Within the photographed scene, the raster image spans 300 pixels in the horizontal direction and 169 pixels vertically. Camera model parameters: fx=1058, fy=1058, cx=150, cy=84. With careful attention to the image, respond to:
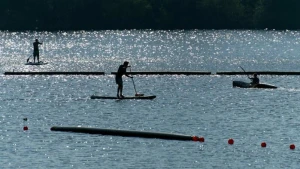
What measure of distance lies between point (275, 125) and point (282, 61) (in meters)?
58.3

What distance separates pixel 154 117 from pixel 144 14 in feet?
449

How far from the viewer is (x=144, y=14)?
629ft

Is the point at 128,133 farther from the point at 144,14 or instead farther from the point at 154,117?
the point at 144,14

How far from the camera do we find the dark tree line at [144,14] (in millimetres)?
189875

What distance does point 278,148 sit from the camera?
44.8 meters

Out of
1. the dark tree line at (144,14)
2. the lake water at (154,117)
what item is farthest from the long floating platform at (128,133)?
the dark tree line at (144,14)

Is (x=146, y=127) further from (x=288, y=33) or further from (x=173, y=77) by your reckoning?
(x=288, y=33)

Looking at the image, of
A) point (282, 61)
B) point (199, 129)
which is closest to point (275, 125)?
point (199, 129)

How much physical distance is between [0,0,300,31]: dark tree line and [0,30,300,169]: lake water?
78487mm

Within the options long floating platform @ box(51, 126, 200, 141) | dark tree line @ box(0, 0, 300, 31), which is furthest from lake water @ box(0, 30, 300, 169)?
dark tree line @ box(0, 0, 300, 31)

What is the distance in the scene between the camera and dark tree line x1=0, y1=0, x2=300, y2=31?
190 meters

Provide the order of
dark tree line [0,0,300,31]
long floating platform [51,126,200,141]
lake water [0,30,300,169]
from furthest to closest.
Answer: dark tree line [0,0,300,31] < long floating platform [51,126,200,141] < lake water [0,30,300,169]

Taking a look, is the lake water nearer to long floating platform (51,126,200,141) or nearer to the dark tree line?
long floating platform (51,126,200,141)

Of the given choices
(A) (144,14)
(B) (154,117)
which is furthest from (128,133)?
(A) (144,14)
